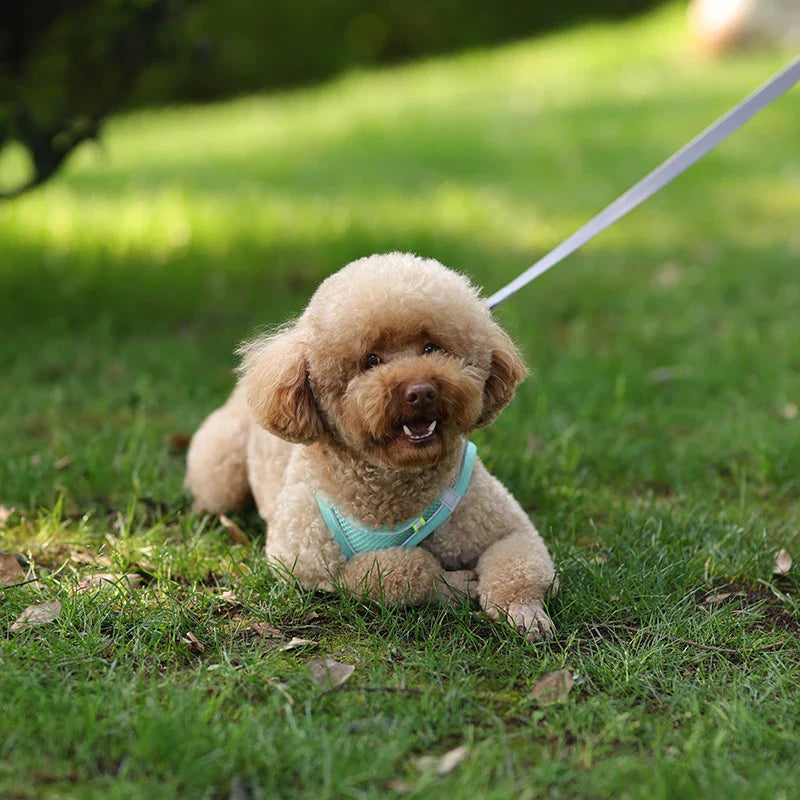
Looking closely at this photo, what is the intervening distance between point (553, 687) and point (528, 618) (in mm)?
233

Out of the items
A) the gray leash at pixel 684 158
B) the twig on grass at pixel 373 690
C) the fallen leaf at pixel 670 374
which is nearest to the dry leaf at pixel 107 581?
the twig on grass at pixel 373 690

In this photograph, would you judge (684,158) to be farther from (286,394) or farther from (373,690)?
(373,690)

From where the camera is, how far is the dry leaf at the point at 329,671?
2.38m

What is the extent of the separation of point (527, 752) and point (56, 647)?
43.9 inches

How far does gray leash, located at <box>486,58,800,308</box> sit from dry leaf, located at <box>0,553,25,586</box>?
1486 millimetres

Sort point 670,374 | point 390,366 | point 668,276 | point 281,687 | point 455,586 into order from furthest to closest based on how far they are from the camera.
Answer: point 668,276 → point 670,374 → point 455,586 → point 390,366 → point 281,687

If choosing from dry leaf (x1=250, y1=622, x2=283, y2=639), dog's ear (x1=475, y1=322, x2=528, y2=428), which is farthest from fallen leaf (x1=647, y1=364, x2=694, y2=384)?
dry leaf (x1=250, y1=622, x2=283, y2=639)

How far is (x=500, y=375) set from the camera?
104 inches

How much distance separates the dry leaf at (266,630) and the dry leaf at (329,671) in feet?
0.54

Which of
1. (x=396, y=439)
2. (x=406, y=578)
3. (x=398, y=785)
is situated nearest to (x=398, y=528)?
(x=406, y=578)

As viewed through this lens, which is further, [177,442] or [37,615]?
[177,442]

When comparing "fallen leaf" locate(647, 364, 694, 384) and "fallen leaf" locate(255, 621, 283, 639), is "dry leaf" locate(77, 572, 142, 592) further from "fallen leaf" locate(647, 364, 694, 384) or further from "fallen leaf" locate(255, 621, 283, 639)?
"fallen leaf" locate(647, 364, 694, 384)

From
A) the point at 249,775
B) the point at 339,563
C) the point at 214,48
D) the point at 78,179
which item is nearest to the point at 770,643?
the point at 339,563

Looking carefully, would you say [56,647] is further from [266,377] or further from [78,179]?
[78,179]
